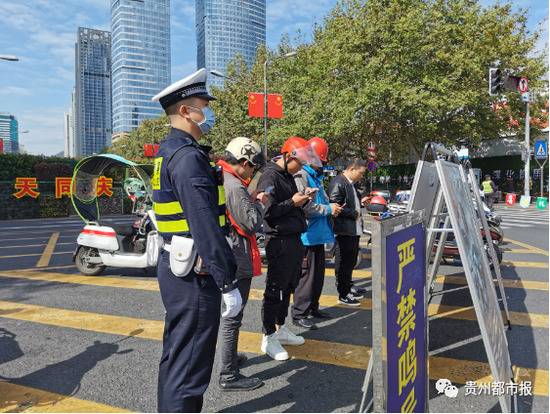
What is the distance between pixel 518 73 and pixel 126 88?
380 ft

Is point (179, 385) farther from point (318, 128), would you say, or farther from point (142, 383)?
point (318, 128)

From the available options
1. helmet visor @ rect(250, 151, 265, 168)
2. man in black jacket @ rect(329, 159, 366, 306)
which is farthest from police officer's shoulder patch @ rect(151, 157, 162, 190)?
man in black jacket @ rect(329, 159, 366, 306)

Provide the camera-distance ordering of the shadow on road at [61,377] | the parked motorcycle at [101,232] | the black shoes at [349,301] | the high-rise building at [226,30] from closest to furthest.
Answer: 1. the shadow on road at [61,377]
2. the black shoes at [349,301]
3. the parked motorcycle at [101,232]
4. the high-rise building at [226,30]

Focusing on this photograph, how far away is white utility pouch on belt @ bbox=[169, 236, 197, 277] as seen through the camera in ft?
7.29

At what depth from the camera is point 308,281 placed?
4582 millimetres

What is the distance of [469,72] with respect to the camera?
23234 mm

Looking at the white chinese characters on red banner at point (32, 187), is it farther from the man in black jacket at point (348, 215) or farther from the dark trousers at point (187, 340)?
the dark trousers at point (187, 340)

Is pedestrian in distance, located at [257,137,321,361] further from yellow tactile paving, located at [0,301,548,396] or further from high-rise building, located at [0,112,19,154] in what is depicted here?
high-rise building, located at [0,112,19,154]

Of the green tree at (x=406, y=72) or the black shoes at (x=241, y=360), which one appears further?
the green tree at (x=406, y=72)

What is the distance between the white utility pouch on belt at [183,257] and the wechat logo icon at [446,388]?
2181 mm

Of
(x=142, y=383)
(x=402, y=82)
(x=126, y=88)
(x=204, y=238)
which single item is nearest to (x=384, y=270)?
(x=204, y=238)

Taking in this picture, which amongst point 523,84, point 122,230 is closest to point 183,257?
point 122,230

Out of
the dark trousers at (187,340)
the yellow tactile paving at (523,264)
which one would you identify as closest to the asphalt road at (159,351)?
the dark trousers at (187,340)

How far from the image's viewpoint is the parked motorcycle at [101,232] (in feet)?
23.1
